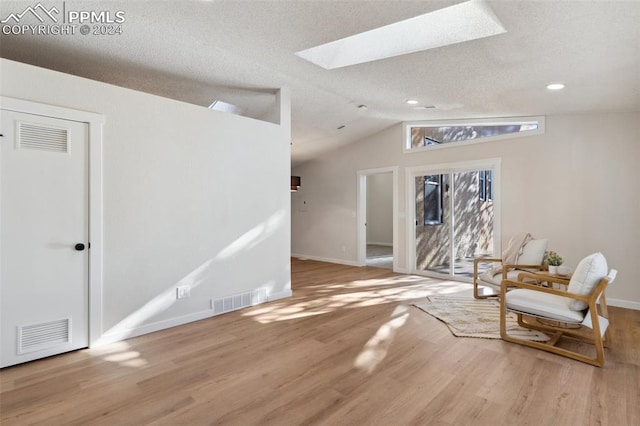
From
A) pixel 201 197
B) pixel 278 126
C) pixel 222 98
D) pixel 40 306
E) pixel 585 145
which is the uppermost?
pixel 222 98

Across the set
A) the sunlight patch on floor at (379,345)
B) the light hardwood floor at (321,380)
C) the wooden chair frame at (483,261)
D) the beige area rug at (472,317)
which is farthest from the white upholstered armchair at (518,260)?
the sunlight patch on floor at (379,345)

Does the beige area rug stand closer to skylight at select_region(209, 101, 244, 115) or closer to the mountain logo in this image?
skylight at select_region(209, 101, 244, 115)

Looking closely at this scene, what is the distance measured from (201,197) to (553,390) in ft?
11.6

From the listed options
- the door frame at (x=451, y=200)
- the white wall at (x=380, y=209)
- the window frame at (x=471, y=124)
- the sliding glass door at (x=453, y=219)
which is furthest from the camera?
the white wall at (x=380, y=209)

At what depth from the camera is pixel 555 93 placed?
3.66m

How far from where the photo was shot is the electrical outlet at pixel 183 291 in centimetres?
343

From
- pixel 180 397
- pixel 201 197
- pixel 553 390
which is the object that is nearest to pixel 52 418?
pixel 180 397

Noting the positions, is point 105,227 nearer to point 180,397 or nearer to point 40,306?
point 40,306

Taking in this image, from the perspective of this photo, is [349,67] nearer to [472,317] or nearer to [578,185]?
[472,317]

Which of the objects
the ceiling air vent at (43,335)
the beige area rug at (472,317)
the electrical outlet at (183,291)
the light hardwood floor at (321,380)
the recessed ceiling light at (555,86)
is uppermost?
the recessed ceiling light at (555,86)

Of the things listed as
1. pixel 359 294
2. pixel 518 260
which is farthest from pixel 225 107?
pixel 518 260

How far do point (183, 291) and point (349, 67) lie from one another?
9.94 ft

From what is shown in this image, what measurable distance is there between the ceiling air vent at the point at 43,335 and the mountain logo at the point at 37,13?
2469mm

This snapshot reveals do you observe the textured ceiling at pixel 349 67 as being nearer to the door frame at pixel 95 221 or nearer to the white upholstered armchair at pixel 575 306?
the door frame at pixel 95 221
